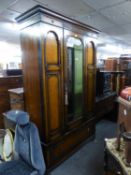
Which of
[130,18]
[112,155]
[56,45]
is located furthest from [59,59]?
[130,18]

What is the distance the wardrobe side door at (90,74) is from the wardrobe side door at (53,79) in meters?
0.73

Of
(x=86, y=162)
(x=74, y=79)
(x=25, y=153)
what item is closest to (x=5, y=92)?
(x=74, y=79)

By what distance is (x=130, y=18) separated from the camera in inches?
149

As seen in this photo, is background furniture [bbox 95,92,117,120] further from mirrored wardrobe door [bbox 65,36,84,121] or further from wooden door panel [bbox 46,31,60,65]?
wooden door panel [bbox 46,31,60,65]

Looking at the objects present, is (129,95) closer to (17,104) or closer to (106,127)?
(17,104)

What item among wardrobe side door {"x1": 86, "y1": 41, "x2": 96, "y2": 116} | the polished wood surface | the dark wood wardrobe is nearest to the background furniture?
wardrobe side door {"x1": 86, "y1": 41, "x2": 96, "y2": 116}

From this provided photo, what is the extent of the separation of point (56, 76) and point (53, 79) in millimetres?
72

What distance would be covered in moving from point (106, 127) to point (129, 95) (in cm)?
255

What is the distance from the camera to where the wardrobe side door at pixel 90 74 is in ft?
8.69

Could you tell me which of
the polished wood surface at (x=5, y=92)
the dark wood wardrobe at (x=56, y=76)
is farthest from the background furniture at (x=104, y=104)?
the polished wood surface at (x=5, y=92)

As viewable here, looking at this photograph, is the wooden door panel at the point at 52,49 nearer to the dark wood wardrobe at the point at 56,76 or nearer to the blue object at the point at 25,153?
the dark wood wardrobe at the point at 56,76

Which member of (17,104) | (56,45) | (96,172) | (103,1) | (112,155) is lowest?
(96,172)

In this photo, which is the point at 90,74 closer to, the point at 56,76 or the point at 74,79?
the point at 74,79

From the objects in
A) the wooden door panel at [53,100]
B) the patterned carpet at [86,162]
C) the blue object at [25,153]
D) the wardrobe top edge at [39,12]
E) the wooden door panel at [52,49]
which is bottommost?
the patterned carpet at [86,162]
